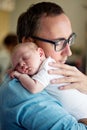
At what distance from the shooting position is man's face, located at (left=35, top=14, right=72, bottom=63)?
118cm

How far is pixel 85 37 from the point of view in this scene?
5941 mm

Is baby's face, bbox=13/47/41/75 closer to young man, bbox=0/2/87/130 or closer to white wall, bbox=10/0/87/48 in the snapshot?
young man, bbox=0/2/87/130

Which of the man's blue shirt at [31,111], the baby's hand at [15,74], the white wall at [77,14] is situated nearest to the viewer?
the man's blue shirt at [31,111]

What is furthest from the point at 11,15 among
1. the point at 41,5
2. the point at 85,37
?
the point at 41,5

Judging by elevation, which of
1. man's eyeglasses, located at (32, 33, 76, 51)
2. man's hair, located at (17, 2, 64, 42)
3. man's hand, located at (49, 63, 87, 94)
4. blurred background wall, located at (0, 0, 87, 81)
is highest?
man's hair, located at (17, 2, 64, 42)

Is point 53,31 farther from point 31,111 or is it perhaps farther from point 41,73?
point 31,111

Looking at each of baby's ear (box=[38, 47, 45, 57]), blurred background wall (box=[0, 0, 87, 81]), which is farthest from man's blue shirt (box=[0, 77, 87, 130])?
blurred background wall (box=[0, 0, 87, 81])

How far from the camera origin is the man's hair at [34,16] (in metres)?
1.20

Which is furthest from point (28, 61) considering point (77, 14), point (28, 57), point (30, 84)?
point (77, 14)

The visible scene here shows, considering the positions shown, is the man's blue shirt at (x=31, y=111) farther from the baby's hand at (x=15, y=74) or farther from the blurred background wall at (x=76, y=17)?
the blurred background wall at (x=76, y=17)

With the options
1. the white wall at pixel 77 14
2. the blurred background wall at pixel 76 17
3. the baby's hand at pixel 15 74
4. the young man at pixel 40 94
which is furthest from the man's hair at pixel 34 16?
the white wall at pixel 77 14

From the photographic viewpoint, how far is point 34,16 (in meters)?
1.22

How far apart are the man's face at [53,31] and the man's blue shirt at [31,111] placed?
0.16m

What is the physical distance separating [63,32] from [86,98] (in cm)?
27
